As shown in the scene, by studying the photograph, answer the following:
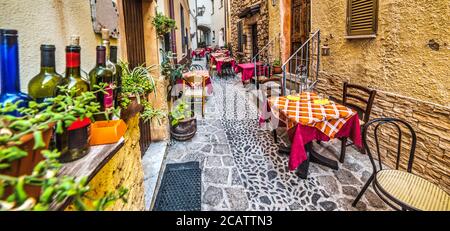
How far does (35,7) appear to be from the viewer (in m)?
0.98

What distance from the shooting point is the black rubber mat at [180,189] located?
7.61 feet

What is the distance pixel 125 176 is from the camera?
1.46 m

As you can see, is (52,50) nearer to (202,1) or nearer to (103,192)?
(103,192)

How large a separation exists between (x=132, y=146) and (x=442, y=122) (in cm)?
303

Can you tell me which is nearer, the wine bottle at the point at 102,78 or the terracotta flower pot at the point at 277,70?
the wine bottle at the point at 102,78

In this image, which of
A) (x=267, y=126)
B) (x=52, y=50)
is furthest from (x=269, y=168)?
(x=52, y=50)

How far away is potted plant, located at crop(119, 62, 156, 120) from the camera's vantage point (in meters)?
1.41

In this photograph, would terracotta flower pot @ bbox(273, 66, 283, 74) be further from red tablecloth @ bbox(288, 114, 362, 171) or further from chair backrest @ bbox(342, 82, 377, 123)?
red tablecloth @ bbox(288, 114, 362, 171)

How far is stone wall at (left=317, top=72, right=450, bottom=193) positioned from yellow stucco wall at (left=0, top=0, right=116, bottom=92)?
3.28m

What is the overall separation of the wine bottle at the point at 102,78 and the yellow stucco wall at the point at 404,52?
3068 mm

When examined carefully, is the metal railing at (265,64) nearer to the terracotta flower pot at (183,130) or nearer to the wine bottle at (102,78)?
the terracotta flower pot at (183,130)

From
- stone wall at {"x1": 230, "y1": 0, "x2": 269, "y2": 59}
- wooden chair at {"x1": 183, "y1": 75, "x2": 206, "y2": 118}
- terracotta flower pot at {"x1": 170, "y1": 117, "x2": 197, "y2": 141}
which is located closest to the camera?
terracotta flower pot at {"x1": 170, "y1": 117, "x2": 197, "y2": 141}

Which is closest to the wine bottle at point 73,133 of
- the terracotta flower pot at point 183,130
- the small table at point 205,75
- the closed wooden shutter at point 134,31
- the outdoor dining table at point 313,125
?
the closed wooden shutter at point 134,31

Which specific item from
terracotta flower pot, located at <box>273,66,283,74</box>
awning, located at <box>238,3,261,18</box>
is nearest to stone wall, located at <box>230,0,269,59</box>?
awning, located at <box>238,3,261,18</box>
